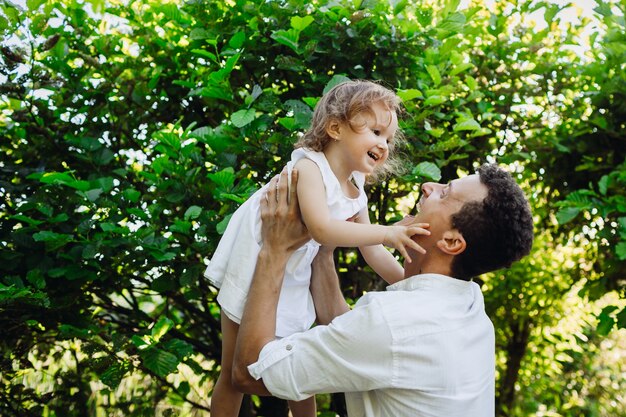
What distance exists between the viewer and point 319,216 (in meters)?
2.01

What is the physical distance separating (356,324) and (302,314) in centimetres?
51

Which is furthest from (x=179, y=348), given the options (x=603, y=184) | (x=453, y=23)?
(x=603, y=184)

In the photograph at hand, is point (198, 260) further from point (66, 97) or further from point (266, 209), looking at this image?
point (66, 97)

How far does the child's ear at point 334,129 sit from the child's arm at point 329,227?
203 millimetres

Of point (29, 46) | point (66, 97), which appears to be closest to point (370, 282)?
point (66, 97)

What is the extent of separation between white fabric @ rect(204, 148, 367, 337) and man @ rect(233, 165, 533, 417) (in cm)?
9

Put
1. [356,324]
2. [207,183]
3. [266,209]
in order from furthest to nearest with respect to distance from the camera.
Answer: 1. [207,183]
2. [266,209]
3. [356,324]

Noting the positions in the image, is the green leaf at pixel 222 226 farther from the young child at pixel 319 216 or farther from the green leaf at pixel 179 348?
the green leaf at pixel 179 348

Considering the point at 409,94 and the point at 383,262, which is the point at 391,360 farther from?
the point at 409,94

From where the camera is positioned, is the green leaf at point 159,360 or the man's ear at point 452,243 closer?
the man's ear at point 452,243

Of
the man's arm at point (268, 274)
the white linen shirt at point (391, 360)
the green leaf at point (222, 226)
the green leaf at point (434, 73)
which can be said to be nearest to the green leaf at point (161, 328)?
the green leaf at point (222, 226)

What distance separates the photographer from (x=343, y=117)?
222 centimetres

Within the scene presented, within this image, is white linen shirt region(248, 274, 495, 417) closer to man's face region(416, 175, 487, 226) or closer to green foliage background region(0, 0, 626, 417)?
man's face region(416, 175, 487, 226)

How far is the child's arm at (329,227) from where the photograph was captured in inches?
75.3
